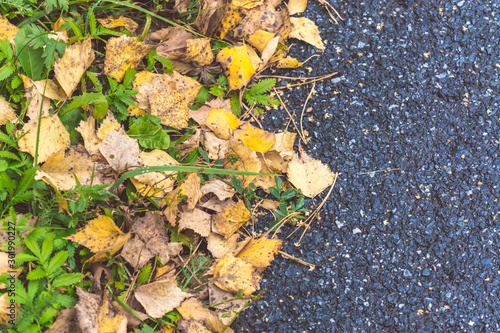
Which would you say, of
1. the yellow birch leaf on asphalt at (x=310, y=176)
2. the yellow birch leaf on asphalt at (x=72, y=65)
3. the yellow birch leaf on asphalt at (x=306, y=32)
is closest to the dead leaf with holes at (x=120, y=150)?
the yellow birch leaf on asphalt at (x=72, y=65)

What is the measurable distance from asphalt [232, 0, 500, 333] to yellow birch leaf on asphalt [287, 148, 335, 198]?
4 cm

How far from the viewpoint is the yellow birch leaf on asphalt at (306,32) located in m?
1.75

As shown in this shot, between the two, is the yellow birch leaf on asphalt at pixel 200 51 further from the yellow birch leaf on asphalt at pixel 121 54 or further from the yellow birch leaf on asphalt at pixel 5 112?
the yellow birch leaf on asphalt at pixel 5 112

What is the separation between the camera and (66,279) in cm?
Result: 117

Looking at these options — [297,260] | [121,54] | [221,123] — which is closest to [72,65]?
[121,54]

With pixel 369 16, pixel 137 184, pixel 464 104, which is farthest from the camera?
pixel 369 16

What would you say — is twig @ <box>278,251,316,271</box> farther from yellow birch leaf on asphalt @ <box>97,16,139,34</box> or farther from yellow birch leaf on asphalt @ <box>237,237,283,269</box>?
yellow birch leaf on asphalt @ <box>97,16,139,34</box>

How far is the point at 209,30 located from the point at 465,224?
134 cm

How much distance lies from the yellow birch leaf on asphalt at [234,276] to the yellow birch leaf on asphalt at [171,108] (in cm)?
56

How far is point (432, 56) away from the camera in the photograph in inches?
67.6

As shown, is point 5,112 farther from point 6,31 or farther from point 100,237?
point 100,237

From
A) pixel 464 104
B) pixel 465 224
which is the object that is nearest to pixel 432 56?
pixel 464 104

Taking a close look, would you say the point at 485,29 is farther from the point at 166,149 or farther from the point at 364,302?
the point at 166,149

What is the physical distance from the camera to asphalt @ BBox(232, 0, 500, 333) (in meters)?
1.40
